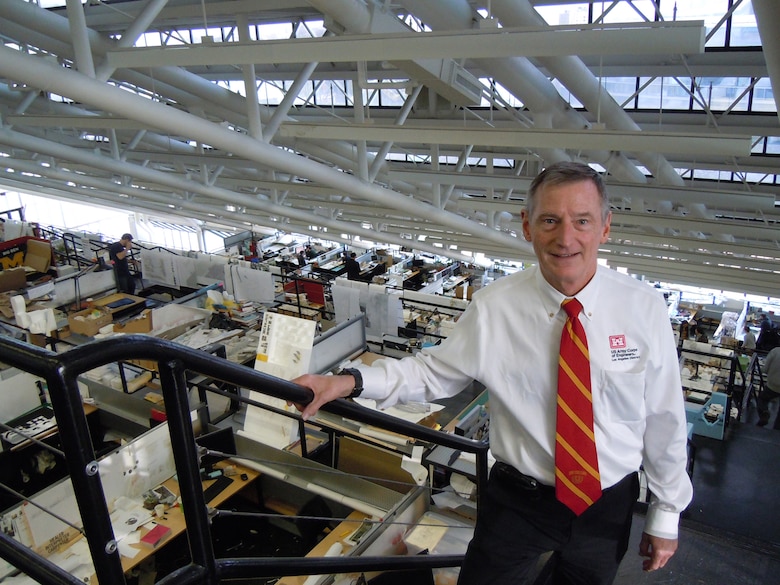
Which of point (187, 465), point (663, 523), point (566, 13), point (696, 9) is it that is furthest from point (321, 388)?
point (696, 9)

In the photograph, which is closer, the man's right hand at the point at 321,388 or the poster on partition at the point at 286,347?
the man's right hand at the point at 321,388

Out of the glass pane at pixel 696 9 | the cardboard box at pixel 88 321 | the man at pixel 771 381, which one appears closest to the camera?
the glass pane at pixel 696 9

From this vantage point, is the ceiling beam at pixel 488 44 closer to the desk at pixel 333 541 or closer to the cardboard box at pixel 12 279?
the desk at pixel 333 541

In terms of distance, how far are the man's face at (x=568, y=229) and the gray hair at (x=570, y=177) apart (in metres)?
0.01

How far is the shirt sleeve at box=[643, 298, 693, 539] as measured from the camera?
133 centimetres

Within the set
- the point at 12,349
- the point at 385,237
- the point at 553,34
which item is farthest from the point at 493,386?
the point at 385,237

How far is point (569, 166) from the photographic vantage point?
50.8 inches

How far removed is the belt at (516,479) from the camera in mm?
1407

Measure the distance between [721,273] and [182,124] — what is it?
10.2 metres

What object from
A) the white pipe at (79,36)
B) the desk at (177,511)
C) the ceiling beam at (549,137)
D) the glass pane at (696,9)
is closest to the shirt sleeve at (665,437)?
the desk at (177,511)

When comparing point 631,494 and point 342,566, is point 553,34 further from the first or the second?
point 342,566

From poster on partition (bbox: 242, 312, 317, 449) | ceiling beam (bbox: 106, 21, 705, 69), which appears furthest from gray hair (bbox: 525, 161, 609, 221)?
poster on partition (bbox: 242, 312, 317, 449)

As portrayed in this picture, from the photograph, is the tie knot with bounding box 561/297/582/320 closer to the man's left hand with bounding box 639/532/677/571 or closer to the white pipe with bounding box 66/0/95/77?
the man's left hand with bounding box 639/532/677/571

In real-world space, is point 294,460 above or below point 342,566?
below
